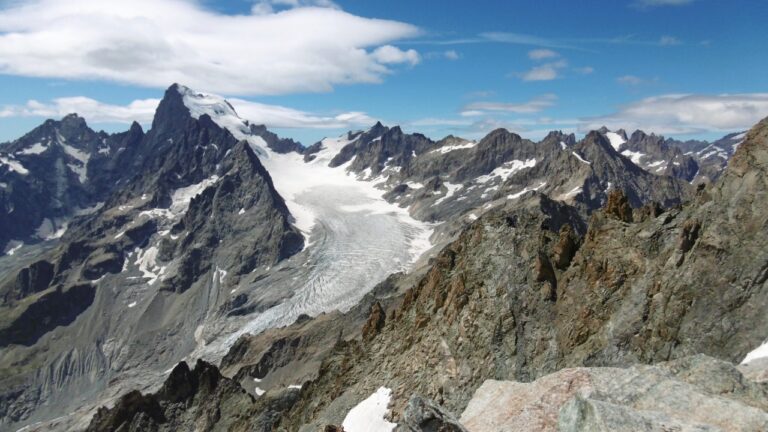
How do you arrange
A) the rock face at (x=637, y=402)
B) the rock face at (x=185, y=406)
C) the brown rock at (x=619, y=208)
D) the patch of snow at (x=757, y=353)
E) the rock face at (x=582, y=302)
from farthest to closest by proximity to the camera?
the rock face at (x=185, y=406)
the brown rock at (x=619, y=208)
the rock face at (x=582, y=302)
the patch of snow at (x=757, y=353)
the rock face at (x=637, y=402)

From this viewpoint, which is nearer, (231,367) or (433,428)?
(433,428)

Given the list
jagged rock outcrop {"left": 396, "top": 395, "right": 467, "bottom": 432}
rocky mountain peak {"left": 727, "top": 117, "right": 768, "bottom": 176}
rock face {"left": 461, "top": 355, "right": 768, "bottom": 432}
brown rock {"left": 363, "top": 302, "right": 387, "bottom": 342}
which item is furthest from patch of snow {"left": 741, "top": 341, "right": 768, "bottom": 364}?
brown rock {"left": 363, "top": 302, "right": 387, "bottom": 342}

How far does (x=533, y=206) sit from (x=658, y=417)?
155385 millimetres

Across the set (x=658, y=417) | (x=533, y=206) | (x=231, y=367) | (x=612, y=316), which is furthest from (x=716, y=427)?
(x=533, y=206)

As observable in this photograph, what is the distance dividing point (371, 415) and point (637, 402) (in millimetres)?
29798

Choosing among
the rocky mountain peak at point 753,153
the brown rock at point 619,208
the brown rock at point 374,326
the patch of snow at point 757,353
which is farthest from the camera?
the brown rock at point 374,326

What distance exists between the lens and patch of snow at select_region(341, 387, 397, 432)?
42562mm

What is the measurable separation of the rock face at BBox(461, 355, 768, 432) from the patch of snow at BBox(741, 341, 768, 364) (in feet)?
29.2

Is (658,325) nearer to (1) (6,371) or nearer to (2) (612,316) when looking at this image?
(2) (612,316)

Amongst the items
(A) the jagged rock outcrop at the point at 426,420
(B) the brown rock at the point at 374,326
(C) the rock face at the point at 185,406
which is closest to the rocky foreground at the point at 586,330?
(A) the jagged rock outcrop at the point at 426,420

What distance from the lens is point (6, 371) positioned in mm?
190375

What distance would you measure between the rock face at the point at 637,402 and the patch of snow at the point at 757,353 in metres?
8.90

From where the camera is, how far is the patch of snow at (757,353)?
26.8 meters

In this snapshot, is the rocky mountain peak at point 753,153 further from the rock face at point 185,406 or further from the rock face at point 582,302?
the rock face at point 185,406
